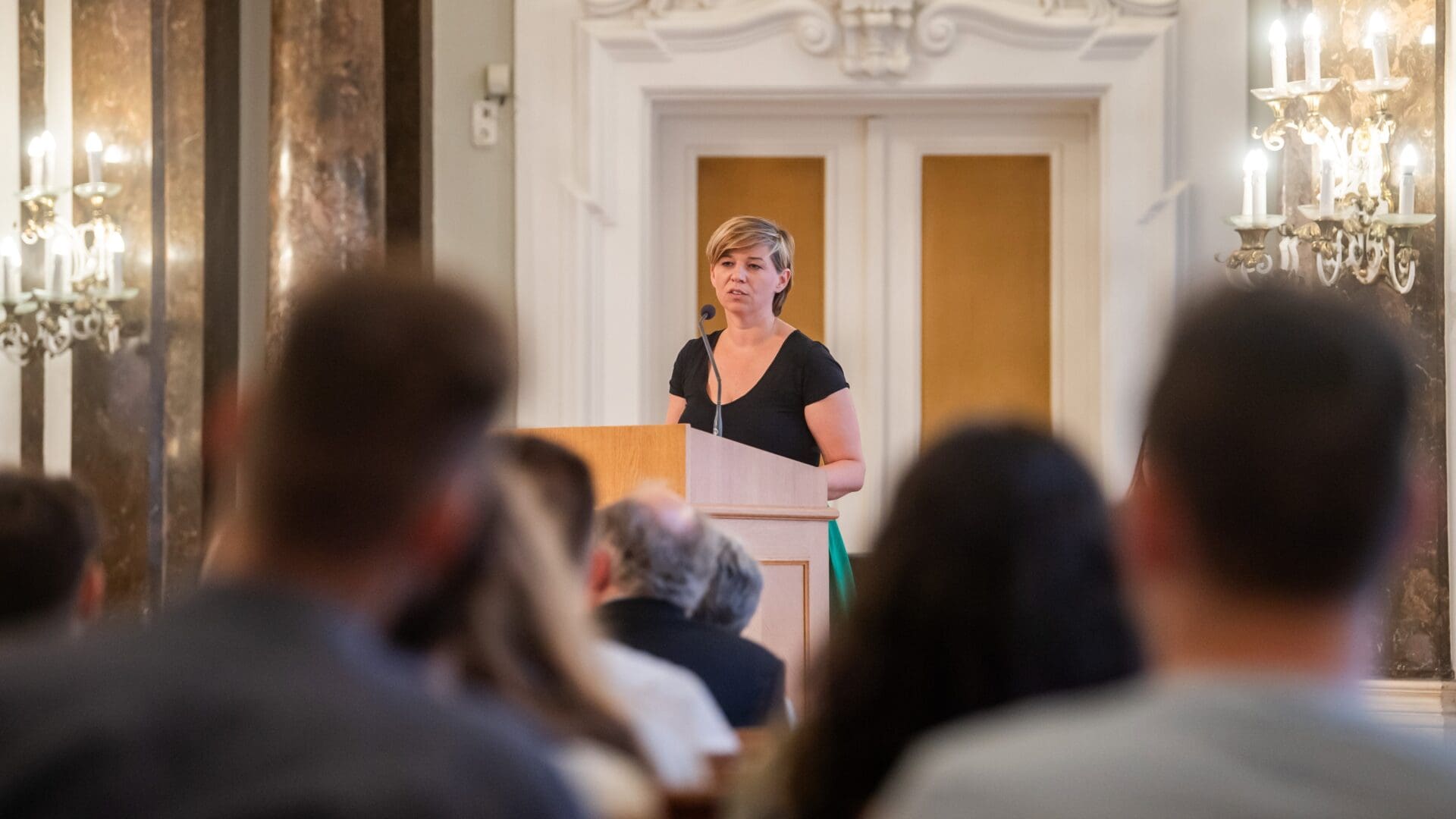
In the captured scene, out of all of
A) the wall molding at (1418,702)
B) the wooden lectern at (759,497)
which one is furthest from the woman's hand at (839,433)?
the wall molding at (1418,702)

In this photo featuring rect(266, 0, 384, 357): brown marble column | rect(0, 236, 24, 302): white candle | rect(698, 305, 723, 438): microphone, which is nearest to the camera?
rect(698, 305, 723, 438): microphone

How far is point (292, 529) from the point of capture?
117cm

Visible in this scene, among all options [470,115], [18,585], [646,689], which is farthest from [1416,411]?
[18,585]

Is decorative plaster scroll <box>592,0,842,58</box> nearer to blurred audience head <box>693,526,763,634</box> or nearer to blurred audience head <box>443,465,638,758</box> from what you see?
blurred audience head <box>693,526,763,634</box>

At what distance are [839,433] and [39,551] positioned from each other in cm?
320

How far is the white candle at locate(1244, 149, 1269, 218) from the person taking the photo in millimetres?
6215

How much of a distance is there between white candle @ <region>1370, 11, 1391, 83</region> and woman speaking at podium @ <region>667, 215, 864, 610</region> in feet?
7.90

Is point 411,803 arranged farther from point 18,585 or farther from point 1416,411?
point 1416,411

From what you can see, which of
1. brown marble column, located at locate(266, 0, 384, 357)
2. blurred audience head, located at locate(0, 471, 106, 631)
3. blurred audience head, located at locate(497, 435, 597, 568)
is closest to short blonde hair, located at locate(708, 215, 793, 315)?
brown marble column, located at locate(266, 0, 384, 357)

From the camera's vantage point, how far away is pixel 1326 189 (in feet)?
19.7

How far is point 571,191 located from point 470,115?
57 cm

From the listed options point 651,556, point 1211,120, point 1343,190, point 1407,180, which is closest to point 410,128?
point 1211,120

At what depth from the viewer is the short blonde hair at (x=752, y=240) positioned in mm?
5012

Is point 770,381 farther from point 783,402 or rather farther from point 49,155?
point 49,155
